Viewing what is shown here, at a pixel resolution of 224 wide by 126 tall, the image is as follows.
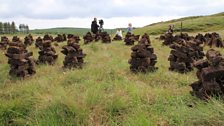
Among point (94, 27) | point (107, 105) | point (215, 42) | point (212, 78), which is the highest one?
point (94, 27)

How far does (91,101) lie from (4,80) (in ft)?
14.1

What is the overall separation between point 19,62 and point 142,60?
3.56m

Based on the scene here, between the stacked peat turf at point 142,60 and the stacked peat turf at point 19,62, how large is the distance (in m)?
2.99

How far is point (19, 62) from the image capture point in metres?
10.8

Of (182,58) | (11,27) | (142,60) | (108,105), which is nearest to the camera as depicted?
(108,105)

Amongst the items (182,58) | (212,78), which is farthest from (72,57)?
(212,78)

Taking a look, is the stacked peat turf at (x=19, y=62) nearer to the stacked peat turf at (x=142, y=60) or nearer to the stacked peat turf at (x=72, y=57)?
the stacked peat turf at (x=72, y=57)

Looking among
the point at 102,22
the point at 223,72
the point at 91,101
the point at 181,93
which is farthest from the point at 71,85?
the point at 102,22

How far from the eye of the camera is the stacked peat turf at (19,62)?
10594 mm

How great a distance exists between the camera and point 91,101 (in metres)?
6.82

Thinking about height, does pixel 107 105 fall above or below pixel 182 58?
below

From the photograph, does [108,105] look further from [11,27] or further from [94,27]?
[11,27]

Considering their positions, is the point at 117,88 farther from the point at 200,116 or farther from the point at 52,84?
the point at 200,116

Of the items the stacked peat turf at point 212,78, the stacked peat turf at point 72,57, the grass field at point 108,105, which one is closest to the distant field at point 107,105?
the grass field at point 108,105
